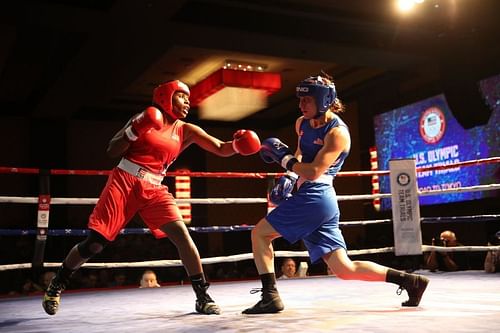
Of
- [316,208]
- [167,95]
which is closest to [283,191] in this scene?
[316,208]

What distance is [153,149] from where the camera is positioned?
243 centimetres

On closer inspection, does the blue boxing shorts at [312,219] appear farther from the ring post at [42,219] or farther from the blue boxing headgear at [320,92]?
the ring post at [42,219]

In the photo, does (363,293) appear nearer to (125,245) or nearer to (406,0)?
(406,0)

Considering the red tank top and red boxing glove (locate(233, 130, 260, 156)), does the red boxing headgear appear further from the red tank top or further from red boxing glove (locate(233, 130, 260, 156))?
red boxing glove (locate(233, 130, 260, 156))

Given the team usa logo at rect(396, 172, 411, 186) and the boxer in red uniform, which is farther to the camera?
the team usa logo at rect(396, 172, 411, 186)

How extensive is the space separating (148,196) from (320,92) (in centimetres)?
89

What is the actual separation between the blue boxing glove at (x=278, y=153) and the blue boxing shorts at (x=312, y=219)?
0.14m

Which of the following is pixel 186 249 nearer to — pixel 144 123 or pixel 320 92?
pixel 144 123

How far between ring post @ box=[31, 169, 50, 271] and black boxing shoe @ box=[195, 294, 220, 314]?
1521 millimetres

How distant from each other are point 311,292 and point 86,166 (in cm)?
838

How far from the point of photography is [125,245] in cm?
833

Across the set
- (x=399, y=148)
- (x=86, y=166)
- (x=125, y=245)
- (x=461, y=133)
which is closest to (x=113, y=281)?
(x=125, y=245)

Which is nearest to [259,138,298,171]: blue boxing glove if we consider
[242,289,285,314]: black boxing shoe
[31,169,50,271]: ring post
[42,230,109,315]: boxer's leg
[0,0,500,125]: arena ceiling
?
[242,289,285,314]: black boxing shoe

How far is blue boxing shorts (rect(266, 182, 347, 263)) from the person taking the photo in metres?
2.22
